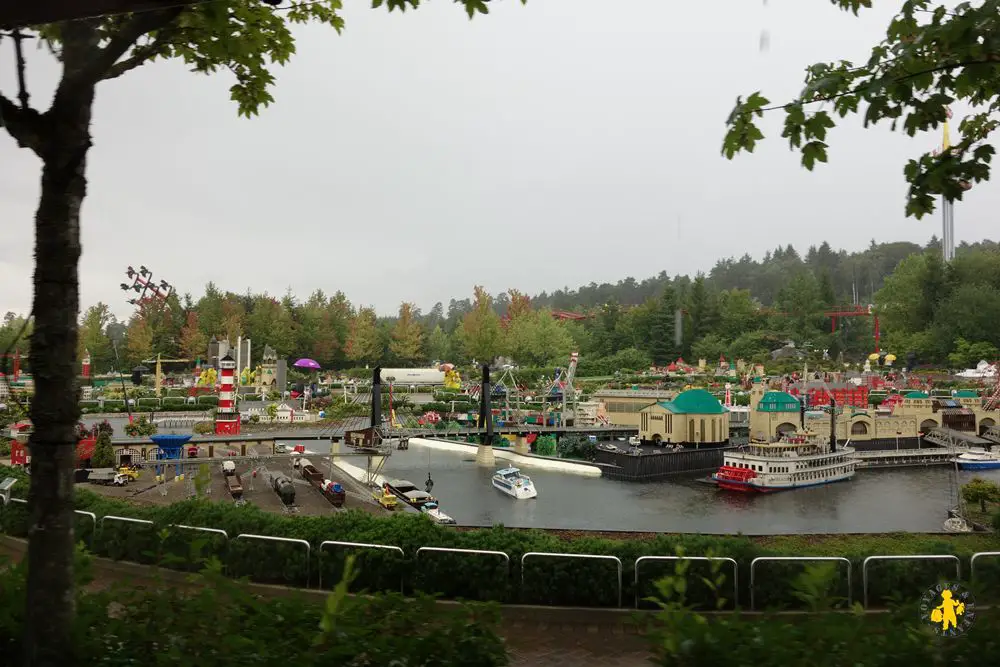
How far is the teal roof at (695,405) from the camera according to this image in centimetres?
2247

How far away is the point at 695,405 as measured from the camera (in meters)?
22.6

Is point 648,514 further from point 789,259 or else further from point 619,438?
point 789,259

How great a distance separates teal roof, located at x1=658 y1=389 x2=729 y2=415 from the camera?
2247 centimetres

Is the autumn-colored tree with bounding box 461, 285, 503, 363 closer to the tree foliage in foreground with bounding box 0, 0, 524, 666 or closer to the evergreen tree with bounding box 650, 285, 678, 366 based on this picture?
the evergreen tree with bounding box 650, 285, 678, 366

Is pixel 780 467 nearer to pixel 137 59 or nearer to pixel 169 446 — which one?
pixel 169 446

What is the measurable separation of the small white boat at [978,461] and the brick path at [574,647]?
70.9 ft

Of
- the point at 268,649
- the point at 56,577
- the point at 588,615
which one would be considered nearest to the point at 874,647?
the point at 268,649

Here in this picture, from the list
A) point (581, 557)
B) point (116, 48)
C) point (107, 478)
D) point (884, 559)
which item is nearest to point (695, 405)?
point (884, 559)

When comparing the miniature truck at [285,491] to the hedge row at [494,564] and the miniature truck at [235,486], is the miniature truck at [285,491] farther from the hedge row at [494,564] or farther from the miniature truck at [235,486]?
the hedge row at [494,564]

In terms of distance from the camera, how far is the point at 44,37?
2719 mm

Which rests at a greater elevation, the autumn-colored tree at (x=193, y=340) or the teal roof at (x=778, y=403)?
the autumn-colored tree at (x=193, y=340)

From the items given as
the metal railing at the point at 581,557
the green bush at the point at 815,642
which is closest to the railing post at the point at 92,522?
the metal railing at the point at 581,557

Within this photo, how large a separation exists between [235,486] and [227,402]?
28.5ft

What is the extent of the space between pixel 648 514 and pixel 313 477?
808cm
